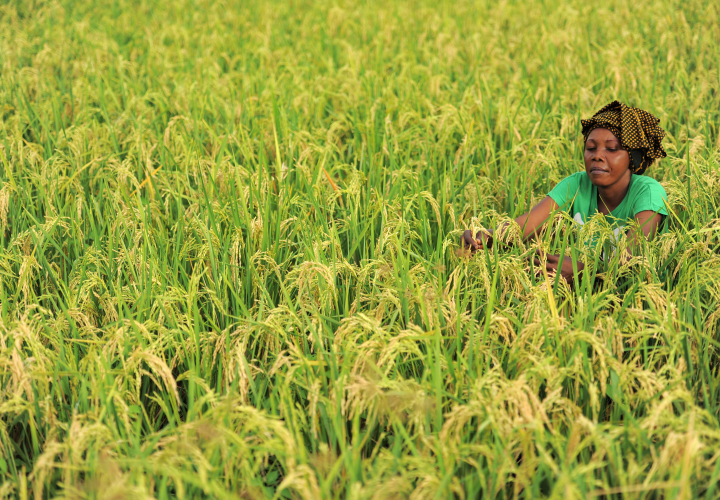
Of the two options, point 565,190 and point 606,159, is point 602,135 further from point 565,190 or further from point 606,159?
point 565,190

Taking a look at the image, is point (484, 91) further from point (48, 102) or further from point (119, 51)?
point (119, 51)

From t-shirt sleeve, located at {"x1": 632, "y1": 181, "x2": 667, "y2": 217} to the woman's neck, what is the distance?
0.40ft

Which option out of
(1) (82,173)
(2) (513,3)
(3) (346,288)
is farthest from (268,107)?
(2) (513,3)

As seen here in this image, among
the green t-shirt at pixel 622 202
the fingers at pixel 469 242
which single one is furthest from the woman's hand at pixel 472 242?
the green t-shirt at pixel 622 202

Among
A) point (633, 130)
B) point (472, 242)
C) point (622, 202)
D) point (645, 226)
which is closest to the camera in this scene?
point (472, 242)

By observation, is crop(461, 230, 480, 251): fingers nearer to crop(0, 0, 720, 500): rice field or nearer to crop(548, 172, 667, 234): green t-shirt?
crop(0, 0, 720, 500): rice field

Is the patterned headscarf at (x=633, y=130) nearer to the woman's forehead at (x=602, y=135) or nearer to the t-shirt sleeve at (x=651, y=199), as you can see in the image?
the woman's forehead at (x=602, y=135)

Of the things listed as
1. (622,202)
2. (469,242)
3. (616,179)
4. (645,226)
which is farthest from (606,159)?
(469,242)

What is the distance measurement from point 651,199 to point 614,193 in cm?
25

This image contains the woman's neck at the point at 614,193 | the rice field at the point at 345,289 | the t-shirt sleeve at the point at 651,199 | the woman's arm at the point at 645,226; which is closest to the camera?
the rice field at the point at 345,289

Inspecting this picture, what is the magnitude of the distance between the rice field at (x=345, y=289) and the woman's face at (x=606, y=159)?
0.94 feet

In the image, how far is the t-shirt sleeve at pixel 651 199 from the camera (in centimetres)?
270

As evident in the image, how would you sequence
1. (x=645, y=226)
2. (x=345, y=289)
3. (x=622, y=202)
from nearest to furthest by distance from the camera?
(x=345, y=289) < (x=645, y=226) < (x=622, y=202)

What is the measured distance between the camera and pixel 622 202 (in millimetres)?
2922
